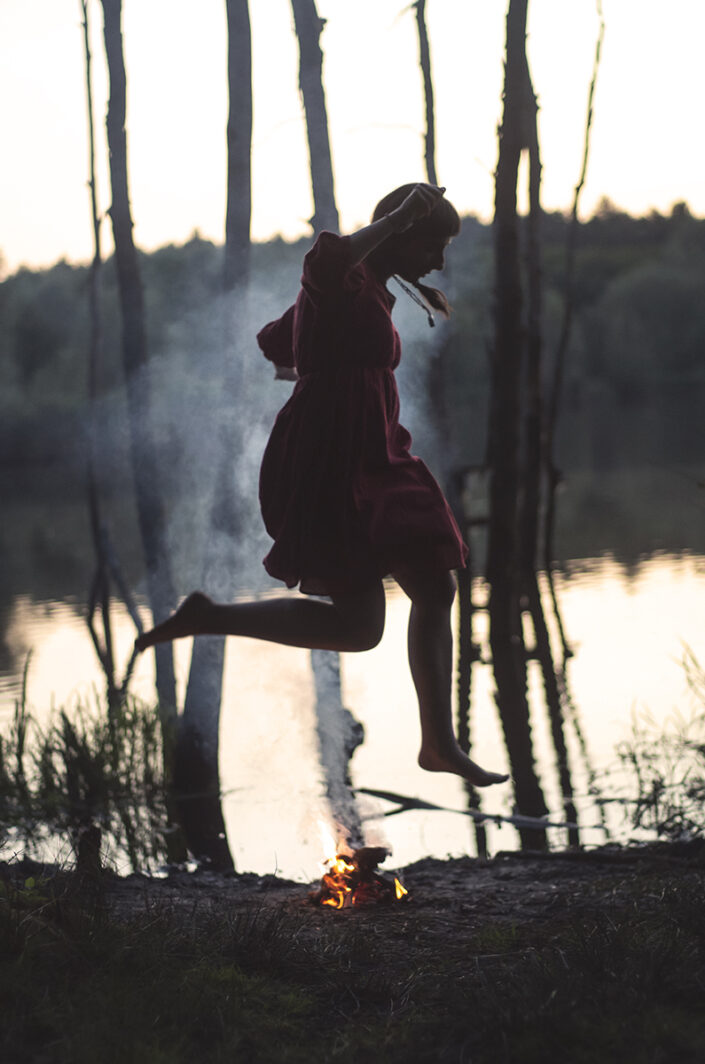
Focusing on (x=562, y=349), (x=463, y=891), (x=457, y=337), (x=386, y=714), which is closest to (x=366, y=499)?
(x=463, y=891)

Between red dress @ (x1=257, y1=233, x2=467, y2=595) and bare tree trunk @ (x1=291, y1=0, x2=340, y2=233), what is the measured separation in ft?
9.45

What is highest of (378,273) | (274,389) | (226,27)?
(226,27)

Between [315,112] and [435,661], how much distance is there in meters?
3.80

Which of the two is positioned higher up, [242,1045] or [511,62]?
[511,62]

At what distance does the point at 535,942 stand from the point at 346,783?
2.94 meters

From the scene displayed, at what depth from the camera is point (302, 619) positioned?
3170 millimetres

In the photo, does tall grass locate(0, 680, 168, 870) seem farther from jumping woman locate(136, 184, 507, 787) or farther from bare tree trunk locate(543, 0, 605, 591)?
bare tree trunk locate(543, 0, 605, 591)

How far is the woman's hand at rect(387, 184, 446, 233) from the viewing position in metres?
2.85

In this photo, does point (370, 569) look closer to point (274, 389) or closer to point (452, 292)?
point (274, 389)

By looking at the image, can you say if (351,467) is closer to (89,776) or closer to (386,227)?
(386,227)

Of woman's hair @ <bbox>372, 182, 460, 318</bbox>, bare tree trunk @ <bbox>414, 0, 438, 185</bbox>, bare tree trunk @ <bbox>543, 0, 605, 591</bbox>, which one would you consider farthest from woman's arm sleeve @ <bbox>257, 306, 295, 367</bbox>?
bare tree trunk @ <bbox>414, 0, 438, 185</bbox>

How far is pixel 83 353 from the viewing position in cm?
4284

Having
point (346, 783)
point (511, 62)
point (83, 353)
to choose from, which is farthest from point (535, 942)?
point (83, 353)

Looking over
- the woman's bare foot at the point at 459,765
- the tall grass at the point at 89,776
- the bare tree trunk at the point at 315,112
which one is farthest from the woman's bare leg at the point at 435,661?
the bare tree trunk at the point at 315,112
